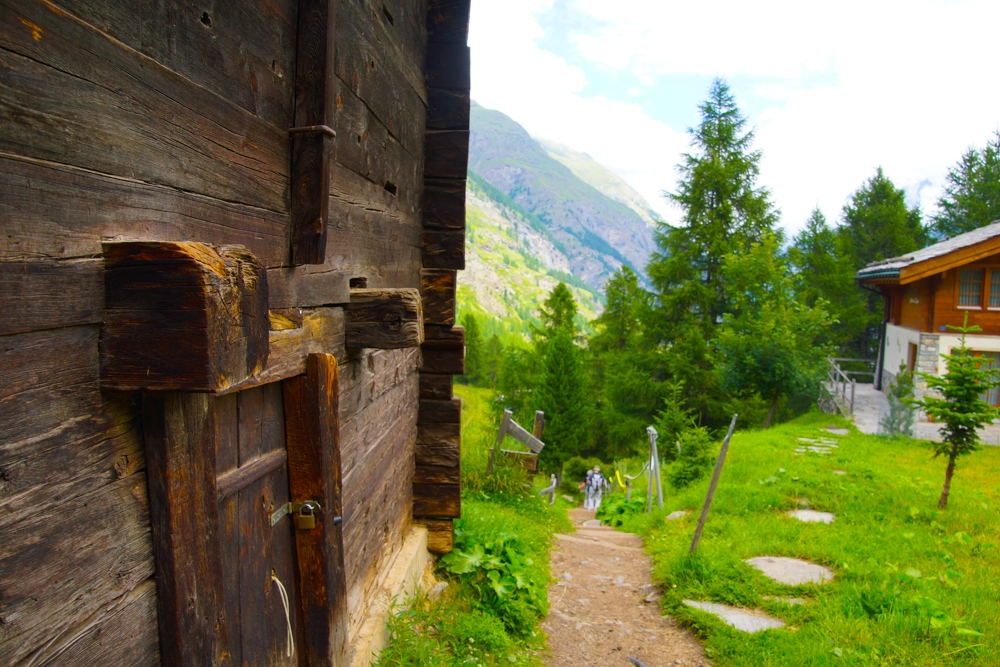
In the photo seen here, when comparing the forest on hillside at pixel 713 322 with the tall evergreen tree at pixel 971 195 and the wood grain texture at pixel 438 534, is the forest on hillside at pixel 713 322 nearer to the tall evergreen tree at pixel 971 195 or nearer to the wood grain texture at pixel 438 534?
the tall evergreen tree at pixel 971 195

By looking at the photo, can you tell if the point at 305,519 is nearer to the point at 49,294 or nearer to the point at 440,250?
the point at 49,294

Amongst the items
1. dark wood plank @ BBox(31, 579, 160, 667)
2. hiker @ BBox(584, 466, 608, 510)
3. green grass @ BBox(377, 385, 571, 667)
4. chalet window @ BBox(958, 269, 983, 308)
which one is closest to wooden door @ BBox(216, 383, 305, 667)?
dark wood plank @ BBox(31, 579, 160, 667)

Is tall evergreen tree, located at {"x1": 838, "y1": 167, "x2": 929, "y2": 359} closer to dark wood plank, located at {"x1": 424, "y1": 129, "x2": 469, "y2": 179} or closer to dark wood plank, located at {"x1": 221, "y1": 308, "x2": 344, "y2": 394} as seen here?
dark wood plank, located at {"x1": 424, "y1": 129, "x2": 469, "y2": 179}

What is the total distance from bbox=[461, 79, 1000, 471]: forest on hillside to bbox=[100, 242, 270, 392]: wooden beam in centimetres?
1057

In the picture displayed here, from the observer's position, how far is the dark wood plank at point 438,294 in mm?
4758

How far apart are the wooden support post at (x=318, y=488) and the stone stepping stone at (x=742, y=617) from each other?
366 centimetres

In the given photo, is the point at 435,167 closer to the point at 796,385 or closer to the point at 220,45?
the point at 220,45

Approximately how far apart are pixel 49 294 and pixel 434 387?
13.1ft

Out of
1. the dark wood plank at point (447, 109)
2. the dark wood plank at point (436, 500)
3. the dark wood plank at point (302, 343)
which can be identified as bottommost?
the dark wood plank at point (436, 500)

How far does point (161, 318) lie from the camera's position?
1.24 meters

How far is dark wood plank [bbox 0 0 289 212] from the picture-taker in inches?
42.0

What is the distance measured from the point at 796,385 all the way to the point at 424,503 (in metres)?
13.7

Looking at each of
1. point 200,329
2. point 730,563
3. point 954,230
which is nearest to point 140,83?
point 200,329

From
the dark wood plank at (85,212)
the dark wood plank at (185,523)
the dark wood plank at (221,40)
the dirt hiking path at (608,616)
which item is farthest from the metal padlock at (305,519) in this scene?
the dirt hiking path at (608,616)
